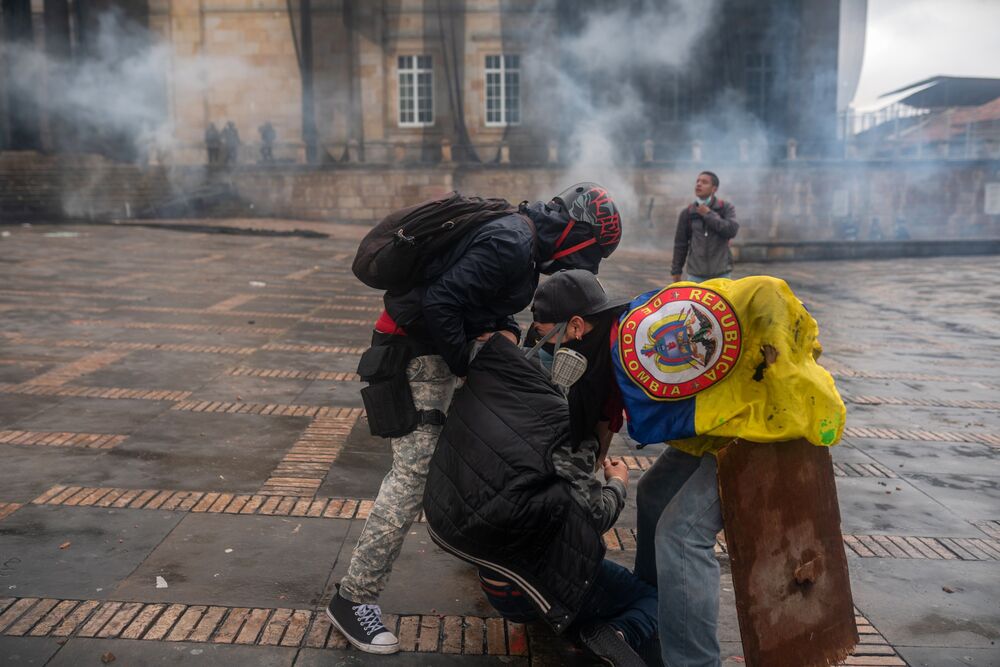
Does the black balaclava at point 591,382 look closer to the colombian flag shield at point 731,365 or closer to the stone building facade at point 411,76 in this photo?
the colombian flag shield at point 731,365

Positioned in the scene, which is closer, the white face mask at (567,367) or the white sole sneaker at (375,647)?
the white face mask at (567,367)

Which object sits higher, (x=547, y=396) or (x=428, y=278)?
(x=428, y=278)

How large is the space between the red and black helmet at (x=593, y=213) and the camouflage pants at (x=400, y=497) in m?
0.62

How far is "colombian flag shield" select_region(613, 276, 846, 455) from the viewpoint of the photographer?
258 centimetres

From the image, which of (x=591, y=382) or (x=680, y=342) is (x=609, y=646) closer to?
(x=591, y=382)

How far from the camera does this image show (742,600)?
2.63 meters

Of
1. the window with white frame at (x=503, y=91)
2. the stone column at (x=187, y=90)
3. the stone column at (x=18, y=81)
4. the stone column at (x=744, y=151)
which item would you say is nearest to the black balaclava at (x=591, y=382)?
the stone column at (x=744, y=151)

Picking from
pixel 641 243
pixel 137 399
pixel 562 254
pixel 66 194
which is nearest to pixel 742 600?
pixel 562 254

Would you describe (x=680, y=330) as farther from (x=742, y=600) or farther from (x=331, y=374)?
(x=331, y=374)

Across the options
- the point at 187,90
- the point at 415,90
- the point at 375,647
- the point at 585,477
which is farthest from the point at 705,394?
the point at 187,90

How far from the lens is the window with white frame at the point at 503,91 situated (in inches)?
1228

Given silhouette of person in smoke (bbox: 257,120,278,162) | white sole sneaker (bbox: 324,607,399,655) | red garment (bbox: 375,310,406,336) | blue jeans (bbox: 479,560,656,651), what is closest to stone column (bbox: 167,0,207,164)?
silhouette of person in smoke (bbox: 257,120,278,162)

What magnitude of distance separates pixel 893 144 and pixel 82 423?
30.1 meters

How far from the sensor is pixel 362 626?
10.4ft
